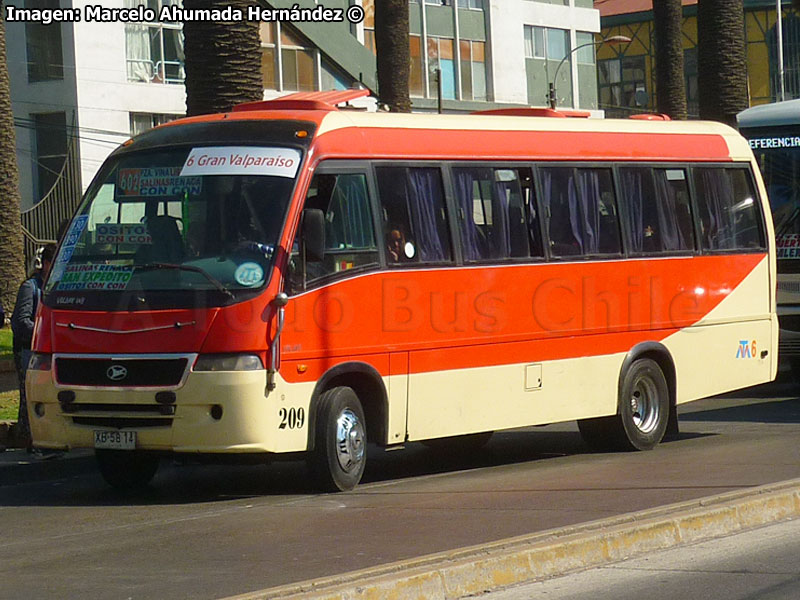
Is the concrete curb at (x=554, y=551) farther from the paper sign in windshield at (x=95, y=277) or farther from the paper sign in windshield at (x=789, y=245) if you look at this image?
the paper sign in windshield at (x=789, y=245)

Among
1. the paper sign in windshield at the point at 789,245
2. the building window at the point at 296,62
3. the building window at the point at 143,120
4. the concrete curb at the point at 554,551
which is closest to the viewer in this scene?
the concrete curb at the point at 554,551

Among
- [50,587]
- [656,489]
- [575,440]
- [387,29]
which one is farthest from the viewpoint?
[387,29]

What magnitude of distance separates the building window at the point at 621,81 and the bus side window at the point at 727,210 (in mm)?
75081

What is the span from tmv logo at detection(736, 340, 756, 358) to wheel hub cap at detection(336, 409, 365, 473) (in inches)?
196

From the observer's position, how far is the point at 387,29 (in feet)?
92.3

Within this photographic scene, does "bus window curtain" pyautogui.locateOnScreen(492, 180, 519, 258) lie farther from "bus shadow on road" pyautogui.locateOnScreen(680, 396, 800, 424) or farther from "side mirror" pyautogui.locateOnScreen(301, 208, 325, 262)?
"bus shadow on road" pyautogui.locateOnScreen(680, 396, 800, 424)

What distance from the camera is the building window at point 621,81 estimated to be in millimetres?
90750

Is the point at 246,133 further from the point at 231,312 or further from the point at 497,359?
the point at 497,359

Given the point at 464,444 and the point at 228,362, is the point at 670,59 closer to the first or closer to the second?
the point at 464,444

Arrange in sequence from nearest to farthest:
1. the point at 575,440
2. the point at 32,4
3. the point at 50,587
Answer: the point at 50,587 → the point at 575,440 → the point at 32,4

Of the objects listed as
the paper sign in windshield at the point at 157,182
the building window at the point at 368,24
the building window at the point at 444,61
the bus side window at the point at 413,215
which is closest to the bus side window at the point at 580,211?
the bus side window at the point at 413,215

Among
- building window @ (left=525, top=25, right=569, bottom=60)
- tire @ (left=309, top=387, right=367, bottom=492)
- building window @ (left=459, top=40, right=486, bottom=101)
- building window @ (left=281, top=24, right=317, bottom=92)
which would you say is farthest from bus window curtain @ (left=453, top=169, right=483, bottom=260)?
building window @ (left=525, top=25, right=569, bottom=60)

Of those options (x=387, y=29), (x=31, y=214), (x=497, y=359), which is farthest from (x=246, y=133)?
(x=31, y=214)

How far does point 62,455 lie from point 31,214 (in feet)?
75.6
